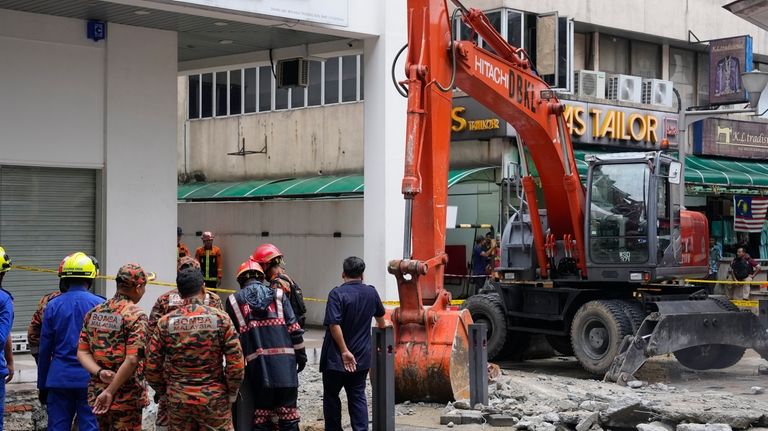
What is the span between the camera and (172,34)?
703 inches

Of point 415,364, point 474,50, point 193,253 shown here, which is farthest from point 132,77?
point 193,253

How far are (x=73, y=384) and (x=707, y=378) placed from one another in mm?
10570

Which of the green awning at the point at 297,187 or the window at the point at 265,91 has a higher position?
the window at the point at 265,91

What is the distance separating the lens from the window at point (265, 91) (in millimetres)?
30375

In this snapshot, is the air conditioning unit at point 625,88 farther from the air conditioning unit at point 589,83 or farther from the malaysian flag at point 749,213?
the malaysian flag at point 749,213

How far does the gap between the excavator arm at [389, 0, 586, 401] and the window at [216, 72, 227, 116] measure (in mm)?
16765

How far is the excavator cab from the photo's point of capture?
16.0 m

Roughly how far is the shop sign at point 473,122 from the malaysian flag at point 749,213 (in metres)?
8.12

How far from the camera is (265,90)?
100 ft

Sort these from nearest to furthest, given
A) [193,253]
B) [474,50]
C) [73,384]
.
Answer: [73,384], [474,50], [193,253]

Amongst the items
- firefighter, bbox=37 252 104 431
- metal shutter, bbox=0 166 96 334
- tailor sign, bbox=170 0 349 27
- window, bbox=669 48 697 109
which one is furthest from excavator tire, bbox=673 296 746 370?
window, bbox=669 48 697 109

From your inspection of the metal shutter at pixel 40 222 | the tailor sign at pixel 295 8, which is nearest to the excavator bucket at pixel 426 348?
the tailor sign at pixel 295 8

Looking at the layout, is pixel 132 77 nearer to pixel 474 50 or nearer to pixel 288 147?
pixel 474 50

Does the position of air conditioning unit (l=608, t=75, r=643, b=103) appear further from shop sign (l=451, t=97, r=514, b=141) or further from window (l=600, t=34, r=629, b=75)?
shop sign (l=451, t=97, r=514, b=141)
